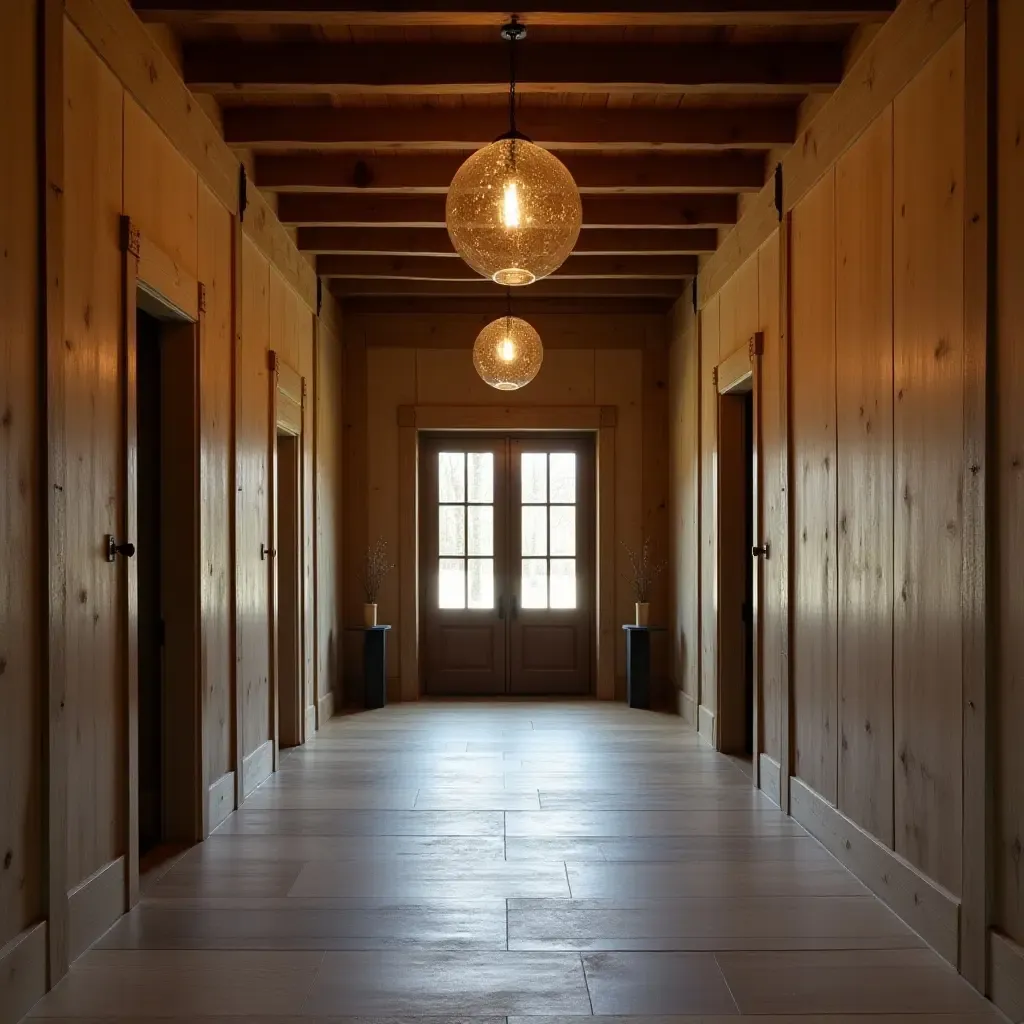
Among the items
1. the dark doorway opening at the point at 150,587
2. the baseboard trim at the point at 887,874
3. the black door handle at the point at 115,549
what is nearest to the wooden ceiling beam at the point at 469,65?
the dark doorway opening at the point at 150,587

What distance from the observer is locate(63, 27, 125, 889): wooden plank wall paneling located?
130 inches

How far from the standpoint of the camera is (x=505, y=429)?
915 cm

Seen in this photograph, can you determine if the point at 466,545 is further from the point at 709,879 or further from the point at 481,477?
the point at 709,879

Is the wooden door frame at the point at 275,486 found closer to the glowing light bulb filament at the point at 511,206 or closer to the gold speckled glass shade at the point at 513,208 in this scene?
the gold speckled glass shade at the point at 513,208

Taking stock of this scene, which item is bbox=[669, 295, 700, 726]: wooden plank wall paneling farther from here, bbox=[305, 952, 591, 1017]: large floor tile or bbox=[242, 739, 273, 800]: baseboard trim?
bbox=[305, 952, 591, 1017]: large floor tile

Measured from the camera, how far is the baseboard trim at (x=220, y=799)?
4.79 m

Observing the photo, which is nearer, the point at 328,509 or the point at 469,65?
the point at 469,65

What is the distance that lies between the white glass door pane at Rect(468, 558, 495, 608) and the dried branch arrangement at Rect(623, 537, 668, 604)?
118 centimetres

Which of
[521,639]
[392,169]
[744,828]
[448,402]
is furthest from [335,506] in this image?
[744,828]

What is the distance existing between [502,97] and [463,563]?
4913 millimetres

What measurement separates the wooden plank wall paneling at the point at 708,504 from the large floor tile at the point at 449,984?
3.87 metres

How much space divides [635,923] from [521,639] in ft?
19.1

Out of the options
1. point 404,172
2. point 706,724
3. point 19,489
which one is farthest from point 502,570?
point 19,489

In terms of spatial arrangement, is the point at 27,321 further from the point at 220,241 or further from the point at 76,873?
the point at 220,241
